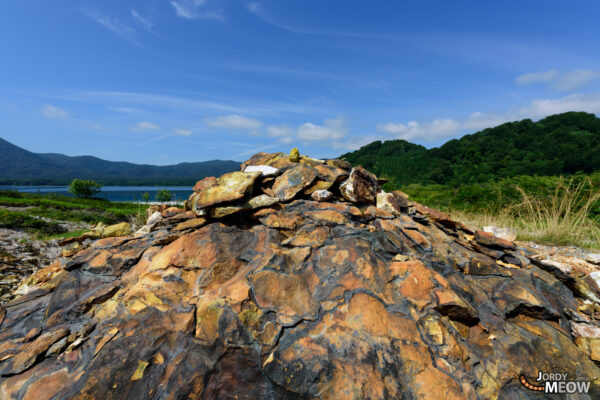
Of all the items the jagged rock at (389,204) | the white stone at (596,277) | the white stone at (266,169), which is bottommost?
the white stone at (596,277)

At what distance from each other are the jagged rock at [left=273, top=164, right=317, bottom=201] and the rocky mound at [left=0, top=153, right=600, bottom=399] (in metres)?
0.03

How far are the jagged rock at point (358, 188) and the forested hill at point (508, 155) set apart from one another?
32704mm

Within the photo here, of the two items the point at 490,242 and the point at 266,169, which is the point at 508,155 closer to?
the point at 490,242

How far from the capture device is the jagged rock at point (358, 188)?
3.32m

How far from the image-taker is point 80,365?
200 cm

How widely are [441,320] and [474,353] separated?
32 cm

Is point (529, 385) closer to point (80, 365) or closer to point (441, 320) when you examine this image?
point (441, 320)

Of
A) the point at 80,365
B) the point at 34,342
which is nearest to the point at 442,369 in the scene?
the point at 80,365

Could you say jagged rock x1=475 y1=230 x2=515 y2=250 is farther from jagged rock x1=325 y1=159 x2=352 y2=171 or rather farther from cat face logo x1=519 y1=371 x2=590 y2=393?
jagged rock x1=325 y1=159 x2=352 y2=171

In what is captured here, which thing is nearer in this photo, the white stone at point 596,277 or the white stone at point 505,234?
the white stone at point 596,277

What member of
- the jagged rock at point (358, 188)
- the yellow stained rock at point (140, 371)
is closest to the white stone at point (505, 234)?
the jagged rock at point (358, 188)

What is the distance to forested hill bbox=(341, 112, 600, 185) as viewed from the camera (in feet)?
97.8

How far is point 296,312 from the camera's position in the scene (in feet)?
7.15

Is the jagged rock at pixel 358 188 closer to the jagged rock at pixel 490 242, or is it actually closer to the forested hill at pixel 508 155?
the jagged rock at pixel 490 242
